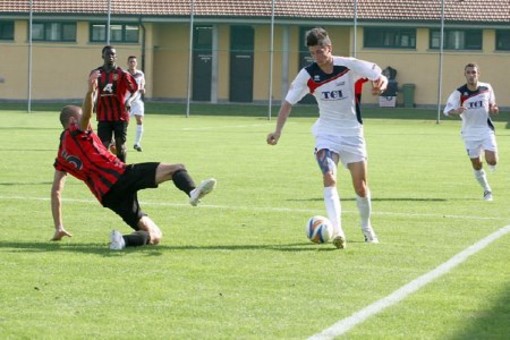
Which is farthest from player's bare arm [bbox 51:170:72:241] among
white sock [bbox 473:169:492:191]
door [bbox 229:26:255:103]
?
door [bbox 229:26:255:103]

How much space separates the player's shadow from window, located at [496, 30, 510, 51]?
→ 151 ft

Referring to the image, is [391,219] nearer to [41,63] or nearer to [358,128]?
[358,128]

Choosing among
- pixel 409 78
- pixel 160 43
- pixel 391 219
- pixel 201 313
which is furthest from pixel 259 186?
pixel 160 43

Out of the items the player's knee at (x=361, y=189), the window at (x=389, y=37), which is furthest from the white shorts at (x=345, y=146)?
the window at (x=389, y=37)

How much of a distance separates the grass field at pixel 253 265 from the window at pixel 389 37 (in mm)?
36495

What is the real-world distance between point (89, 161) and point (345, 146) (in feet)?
8.01

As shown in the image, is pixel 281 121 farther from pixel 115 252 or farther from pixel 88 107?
pixel 115 252

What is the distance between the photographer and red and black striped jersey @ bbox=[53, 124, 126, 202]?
37.1ft

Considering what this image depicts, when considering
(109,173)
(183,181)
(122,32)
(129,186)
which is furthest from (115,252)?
(122,32)

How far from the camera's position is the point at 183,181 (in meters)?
11.2

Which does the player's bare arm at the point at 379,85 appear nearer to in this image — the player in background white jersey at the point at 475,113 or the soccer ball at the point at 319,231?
the soccer ball at the point at 319,231

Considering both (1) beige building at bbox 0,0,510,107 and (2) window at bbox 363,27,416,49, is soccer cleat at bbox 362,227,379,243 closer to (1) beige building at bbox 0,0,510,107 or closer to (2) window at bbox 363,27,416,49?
(1) beige building at bbox 0,0,510,107

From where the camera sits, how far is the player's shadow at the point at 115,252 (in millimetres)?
10969

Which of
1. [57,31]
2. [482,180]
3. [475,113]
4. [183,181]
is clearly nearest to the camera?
[183,181]
